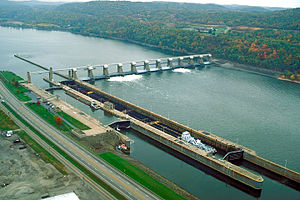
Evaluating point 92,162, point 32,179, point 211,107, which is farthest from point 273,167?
point 32,179

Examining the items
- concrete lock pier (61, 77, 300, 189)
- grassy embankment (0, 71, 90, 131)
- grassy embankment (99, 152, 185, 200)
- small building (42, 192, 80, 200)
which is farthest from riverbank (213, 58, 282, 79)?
small building (42, 192, 80, 200)

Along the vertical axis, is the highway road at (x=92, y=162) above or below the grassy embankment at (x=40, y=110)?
above

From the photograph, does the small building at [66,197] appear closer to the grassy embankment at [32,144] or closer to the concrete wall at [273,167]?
the grassy embankment at [32,144]

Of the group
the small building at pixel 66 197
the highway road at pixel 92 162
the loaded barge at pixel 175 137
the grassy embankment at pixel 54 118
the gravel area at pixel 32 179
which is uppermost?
the small building at pixel 66 197

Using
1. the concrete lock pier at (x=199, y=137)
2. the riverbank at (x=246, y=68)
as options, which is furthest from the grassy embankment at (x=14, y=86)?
the riverbank at (x=246, y=68)

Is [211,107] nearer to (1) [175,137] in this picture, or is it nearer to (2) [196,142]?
(1) [175,137]

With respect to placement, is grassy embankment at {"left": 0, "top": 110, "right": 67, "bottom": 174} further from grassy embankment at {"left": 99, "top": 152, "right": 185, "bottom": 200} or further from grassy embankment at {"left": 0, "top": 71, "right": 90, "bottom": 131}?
grassy embankment at {"left": 99, "top": 152, "right": 185, "bottom": 200}
